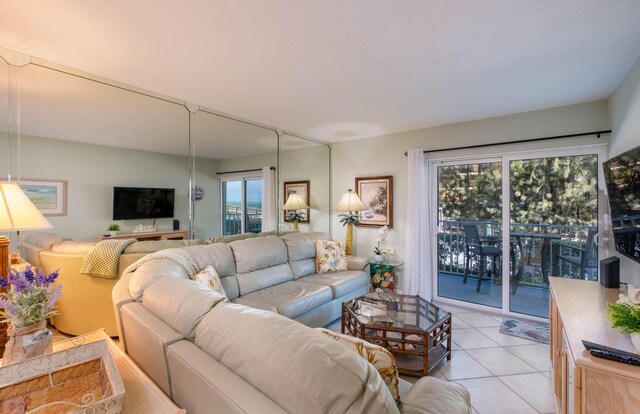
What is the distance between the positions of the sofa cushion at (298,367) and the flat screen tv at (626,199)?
2081 millimetres

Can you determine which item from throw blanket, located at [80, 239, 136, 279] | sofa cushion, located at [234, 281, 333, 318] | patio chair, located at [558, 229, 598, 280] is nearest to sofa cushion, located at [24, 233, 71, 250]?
throw blanket, located at [80, 239, 136, 279]

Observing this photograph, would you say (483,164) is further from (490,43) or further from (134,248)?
(134,248)

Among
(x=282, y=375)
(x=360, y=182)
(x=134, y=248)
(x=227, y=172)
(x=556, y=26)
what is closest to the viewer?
(x=282, y=375)

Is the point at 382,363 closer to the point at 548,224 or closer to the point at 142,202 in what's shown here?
the point at 142,202

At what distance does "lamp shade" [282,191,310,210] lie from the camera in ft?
14.3

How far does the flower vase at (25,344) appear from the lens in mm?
1099

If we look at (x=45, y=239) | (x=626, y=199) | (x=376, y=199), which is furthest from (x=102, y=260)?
(x=626, y=199)

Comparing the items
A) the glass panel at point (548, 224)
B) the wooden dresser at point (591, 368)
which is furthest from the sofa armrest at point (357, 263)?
the wooden dresser at point (591, 368)

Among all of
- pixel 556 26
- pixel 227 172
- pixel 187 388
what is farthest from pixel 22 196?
pixel 556 26

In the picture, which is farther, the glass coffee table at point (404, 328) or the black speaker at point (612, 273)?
the glass coffee table at point (404, 328)

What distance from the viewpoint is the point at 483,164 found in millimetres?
3668

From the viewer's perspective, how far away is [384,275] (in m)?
3.91

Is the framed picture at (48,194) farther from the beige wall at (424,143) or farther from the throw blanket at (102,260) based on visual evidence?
the beige wall at (424,143)

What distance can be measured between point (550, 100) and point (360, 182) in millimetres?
2432
